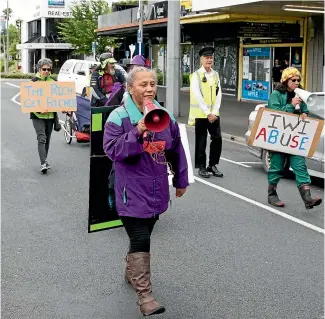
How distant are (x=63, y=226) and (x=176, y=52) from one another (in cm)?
1317

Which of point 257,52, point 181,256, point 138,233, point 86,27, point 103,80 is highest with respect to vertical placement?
point 86,27

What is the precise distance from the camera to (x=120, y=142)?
13.6ft

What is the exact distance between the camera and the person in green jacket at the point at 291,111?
7602mm

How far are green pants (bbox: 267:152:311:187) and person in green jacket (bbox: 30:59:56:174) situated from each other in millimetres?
4013

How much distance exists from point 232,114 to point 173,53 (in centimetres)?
320

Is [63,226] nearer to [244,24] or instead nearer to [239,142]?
[239,142]

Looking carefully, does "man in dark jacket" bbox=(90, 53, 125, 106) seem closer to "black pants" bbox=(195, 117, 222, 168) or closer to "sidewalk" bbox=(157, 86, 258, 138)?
"black pants" bbox=(195, 117, 222, 168)

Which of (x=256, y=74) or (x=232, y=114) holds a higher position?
(x=256, y=74)

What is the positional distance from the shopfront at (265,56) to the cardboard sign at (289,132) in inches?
571

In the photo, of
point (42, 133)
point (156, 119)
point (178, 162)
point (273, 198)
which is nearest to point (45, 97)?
point (42, 133)

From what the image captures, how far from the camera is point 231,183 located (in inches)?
381

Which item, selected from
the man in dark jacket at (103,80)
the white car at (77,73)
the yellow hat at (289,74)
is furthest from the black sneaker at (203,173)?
the white car at (77,73)

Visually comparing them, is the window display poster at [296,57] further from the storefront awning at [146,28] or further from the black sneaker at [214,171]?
the black sneaker at [214,171]

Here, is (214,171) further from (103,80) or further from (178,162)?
(178,162)
